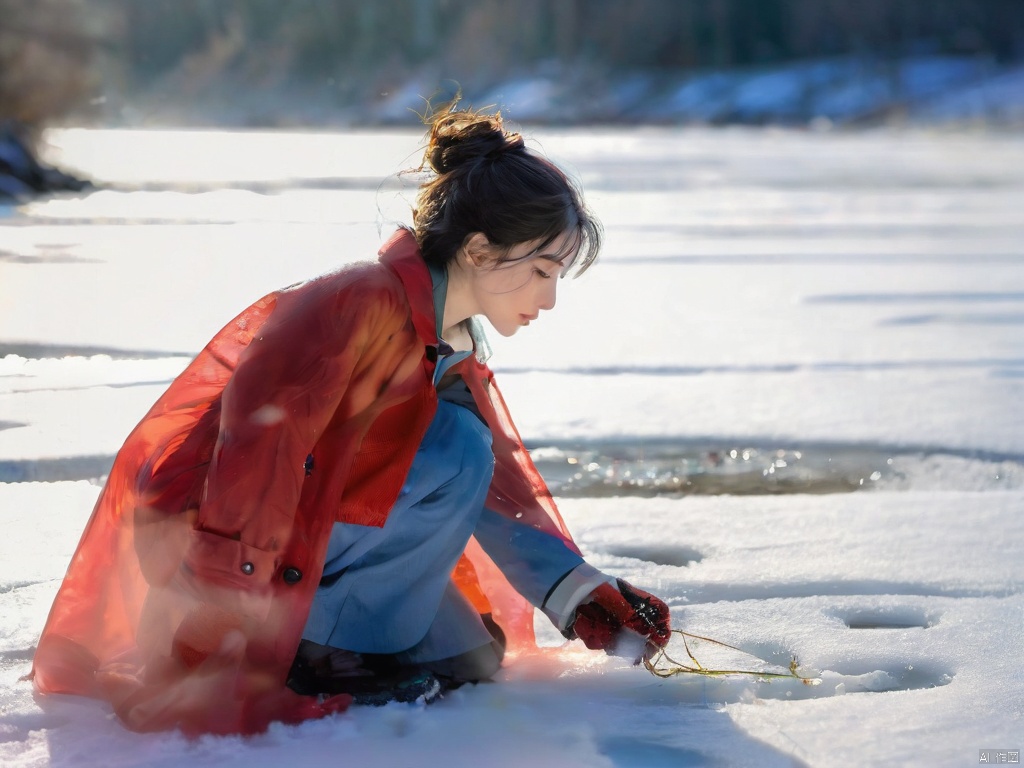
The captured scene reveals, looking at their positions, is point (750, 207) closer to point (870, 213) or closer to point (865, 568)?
point (870, 213)

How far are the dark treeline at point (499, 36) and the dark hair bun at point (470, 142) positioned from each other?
36.0 meters

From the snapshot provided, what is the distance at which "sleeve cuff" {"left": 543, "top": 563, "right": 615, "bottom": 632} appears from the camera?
2.02m

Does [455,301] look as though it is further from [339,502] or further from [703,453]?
[703,453]

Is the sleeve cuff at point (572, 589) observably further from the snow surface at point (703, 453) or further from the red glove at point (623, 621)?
the snow surface at point (703, 453)

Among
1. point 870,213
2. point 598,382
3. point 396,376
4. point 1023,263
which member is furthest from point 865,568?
point 870,213

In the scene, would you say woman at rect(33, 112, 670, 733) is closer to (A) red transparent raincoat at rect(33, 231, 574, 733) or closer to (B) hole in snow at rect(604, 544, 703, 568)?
(A) red transparent raincoat at rect(33, 231, 574, 733)

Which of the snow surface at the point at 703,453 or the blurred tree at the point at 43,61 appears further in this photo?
the blurred tree at the point at 43,61

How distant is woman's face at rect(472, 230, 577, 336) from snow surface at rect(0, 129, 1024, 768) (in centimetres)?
31

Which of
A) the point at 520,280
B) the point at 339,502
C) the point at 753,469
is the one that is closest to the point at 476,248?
the point at 520,280

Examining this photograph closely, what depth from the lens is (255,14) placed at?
65188 mm

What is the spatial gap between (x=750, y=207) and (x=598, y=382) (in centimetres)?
830

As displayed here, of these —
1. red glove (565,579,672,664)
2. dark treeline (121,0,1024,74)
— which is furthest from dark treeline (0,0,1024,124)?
red glove (565,579,672,664)

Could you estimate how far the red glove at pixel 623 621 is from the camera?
201 centimetres

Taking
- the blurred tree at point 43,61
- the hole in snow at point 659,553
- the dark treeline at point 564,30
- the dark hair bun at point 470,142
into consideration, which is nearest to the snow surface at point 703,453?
the hole in snow at point 659,553
